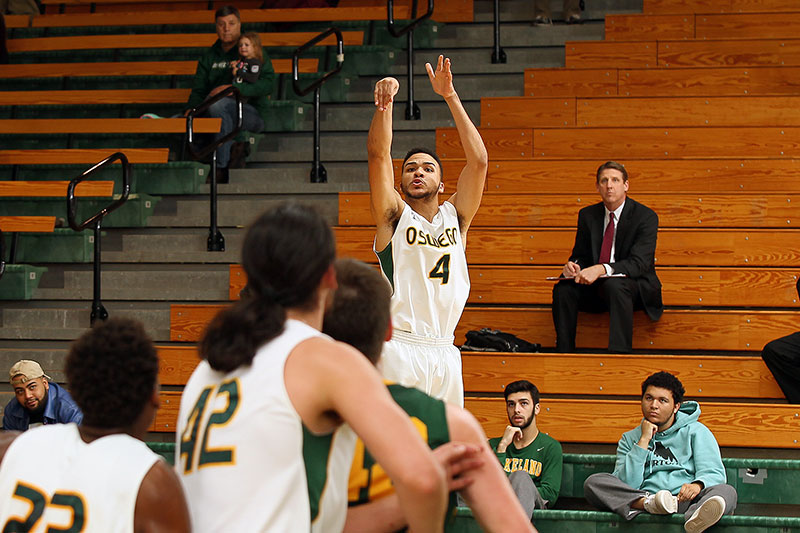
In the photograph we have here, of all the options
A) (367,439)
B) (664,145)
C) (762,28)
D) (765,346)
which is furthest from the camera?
(762,28)

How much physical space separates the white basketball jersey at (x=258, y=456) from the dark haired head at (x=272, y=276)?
3 centimetres

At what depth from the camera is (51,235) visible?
25.2 feet

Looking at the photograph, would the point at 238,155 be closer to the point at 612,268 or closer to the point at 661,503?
the point at 612,268

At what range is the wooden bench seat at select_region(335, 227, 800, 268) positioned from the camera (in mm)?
6715

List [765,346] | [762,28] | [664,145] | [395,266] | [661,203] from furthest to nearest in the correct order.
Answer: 1. [762,28]
2. [664,145]
3. [661,203]
4. [765,346]
5. [395,266]

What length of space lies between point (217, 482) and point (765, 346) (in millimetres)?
4533

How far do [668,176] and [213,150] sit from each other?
123 inches


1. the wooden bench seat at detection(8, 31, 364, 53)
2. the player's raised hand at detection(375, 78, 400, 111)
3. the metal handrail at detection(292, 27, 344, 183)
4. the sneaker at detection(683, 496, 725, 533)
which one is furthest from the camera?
the wooden bench seat at detection(8, 31, 364, 53)

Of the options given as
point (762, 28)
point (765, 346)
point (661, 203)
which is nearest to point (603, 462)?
point (765, 346)

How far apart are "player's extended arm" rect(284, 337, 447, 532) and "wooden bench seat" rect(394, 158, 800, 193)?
5.60m

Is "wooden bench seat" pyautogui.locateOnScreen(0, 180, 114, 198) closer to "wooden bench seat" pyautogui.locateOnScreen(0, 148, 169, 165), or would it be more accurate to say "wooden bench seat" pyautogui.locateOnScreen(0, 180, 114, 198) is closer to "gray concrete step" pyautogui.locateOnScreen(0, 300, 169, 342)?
"wooden bench seat" pyautogui.locateOnScreen(0, 148, 169, 165)

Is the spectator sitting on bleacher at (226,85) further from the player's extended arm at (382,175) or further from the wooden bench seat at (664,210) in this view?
the player's extended arm at (382,175)

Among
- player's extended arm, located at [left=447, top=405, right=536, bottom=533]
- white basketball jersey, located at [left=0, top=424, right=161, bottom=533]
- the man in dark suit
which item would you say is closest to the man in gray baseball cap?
the man in dark suit

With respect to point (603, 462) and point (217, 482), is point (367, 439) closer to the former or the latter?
point (217, 482)
